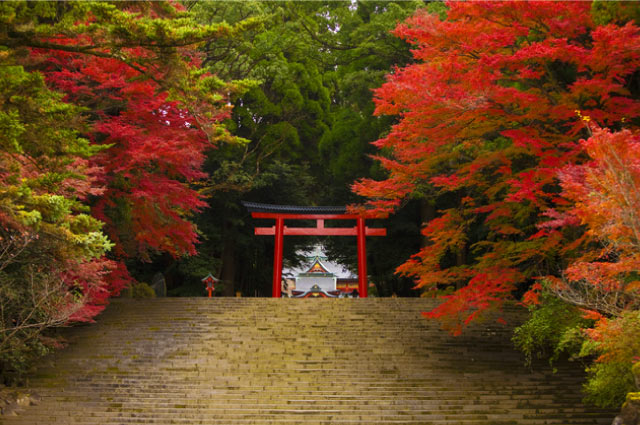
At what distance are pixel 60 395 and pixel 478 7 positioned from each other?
9596mm

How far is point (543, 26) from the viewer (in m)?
10.9

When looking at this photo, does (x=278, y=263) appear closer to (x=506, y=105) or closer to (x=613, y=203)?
(x=506, y=105)

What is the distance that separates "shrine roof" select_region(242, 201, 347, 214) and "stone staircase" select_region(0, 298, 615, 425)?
4630 mm

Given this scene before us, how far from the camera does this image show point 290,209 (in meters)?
19.4

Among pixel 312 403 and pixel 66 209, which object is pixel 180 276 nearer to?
pixel 312 403

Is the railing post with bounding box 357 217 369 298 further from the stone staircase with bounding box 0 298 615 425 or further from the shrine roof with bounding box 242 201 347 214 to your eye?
the stone staircase with bounding box 0 298 615 425

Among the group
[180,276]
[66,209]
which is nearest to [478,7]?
[66,209]

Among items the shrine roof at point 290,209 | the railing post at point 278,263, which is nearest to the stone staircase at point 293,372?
the railing post at point 278,263

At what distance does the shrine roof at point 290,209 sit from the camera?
19.2m

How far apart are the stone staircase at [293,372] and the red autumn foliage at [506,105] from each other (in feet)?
3.84

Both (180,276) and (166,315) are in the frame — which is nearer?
(166,315)

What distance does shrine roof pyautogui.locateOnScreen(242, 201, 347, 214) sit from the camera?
19.2 m

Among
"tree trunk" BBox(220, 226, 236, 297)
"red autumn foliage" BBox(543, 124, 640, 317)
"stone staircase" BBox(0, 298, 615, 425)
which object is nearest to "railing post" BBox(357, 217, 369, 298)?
"stone staircase" BBox(0, 298, 615, 425)

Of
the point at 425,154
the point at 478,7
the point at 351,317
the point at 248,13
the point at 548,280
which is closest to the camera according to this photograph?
the point at 548,280
